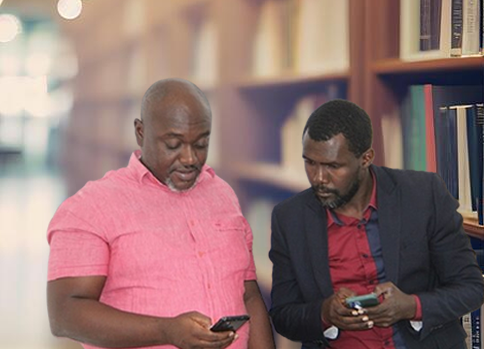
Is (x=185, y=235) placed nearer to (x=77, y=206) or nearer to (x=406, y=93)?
(x=77, y=206)

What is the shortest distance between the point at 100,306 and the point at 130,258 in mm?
165

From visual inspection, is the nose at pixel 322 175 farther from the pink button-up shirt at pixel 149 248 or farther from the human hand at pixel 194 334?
the human hand at pixel 194 334

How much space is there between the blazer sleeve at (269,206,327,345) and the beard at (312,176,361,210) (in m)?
0.22

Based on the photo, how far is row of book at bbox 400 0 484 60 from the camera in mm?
2381

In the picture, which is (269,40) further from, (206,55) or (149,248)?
(149,248)

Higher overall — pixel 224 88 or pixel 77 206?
pixel 224 88

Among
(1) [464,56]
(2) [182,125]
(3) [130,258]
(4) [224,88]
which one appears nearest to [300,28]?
(4) [224,88]

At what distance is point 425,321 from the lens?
2055 millimetres

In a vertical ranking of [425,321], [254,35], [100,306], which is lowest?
[425,321]

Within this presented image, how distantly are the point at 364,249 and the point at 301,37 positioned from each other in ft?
2.95

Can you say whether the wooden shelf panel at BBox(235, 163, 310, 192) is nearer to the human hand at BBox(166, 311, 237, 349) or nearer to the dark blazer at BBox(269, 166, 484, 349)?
the dark blazer at BBox(269, 166, 484, 349)

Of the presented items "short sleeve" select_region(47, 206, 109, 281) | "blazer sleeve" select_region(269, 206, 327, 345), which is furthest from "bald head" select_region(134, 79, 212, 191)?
"blazer sleeve" select_region(269, 206, 327, 345)

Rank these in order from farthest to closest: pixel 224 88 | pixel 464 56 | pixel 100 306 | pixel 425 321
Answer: pixel 224 88 → pixel 464 56 → pixel 425 321 → pixel 100 306

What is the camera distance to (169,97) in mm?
2059
